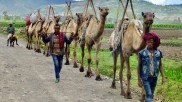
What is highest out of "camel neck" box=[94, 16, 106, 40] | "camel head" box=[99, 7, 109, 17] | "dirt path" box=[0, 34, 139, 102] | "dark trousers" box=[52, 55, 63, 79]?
"camel head" box=[99, 7, 109, 17]

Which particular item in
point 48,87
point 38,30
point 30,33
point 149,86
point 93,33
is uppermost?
point 93,33

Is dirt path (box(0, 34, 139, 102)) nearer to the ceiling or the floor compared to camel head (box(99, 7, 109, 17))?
nearer to the floor

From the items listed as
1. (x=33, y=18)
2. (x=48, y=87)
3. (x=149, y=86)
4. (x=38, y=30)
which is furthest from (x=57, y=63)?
(x=33, y=18)

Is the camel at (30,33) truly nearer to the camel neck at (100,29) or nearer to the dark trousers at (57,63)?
the camel neck at (100,29)

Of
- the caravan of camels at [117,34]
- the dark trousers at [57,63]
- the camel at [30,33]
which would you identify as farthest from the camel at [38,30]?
the dark trousers at [57,63]

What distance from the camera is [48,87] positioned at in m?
13.7

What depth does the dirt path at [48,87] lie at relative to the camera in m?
11.9

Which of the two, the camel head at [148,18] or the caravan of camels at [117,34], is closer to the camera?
the camel head at [148,18]

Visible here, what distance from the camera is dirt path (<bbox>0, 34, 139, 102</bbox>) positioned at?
11.9m

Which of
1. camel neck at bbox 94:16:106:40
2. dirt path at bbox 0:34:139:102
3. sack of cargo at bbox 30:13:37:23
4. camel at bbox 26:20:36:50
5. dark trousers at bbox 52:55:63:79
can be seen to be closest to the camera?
dirt path at bbox 0:34:139:102

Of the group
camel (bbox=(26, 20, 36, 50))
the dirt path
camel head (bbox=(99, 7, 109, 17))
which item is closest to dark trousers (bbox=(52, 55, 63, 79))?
the dirt path

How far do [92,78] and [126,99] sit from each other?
4551 millimetres

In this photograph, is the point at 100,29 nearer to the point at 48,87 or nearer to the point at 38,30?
the point at 48,87

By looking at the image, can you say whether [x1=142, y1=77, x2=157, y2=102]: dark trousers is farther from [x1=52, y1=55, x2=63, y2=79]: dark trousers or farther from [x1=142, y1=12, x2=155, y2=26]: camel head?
[x1=52, y1=55, x2=63, y2=79]: dark trousers
